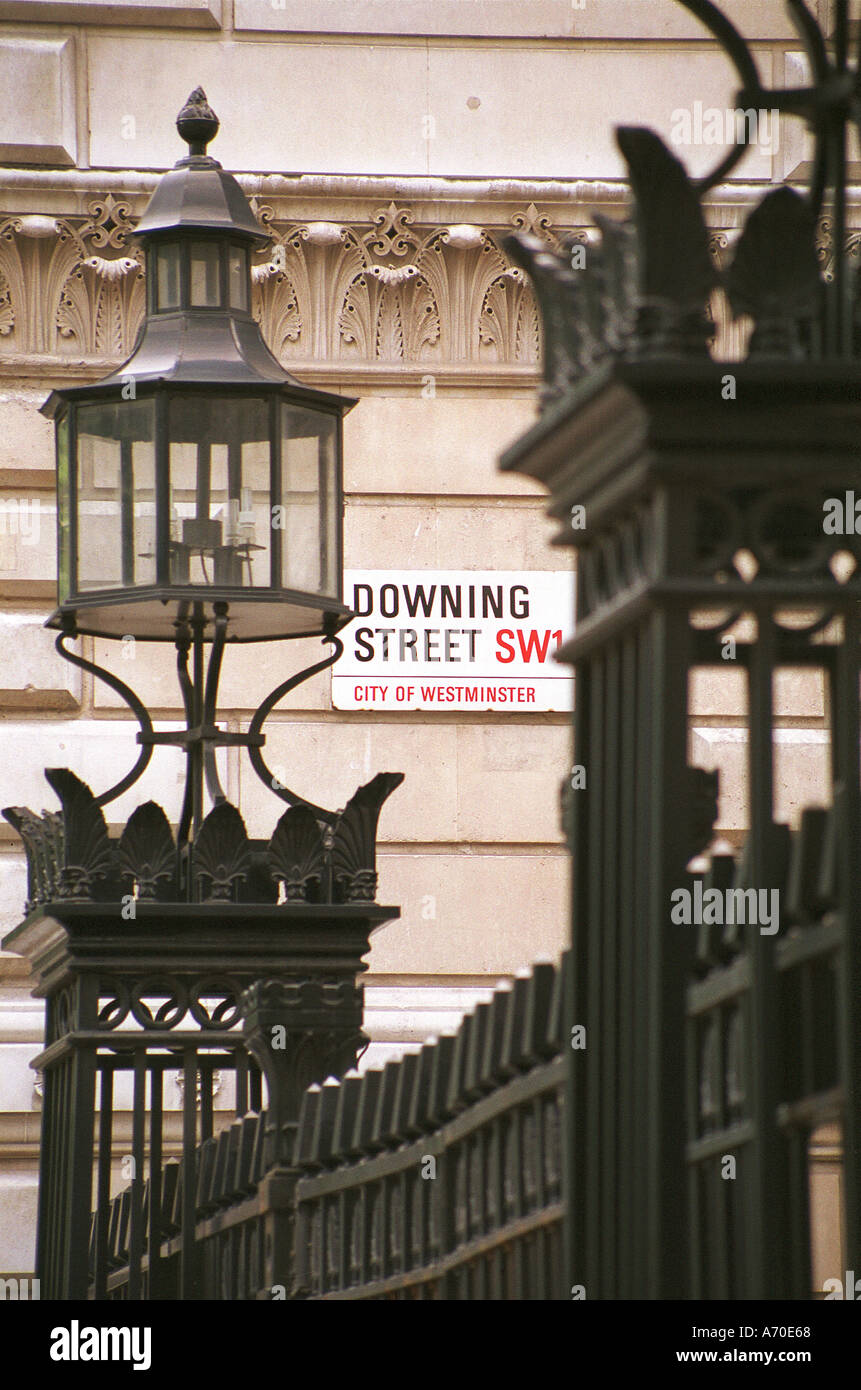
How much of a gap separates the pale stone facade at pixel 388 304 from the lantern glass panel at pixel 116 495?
4106 mm

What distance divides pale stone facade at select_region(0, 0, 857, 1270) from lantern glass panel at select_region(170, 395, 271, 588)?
4148mm

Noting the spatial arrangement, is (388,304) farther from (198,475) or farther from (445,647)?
(198,475)

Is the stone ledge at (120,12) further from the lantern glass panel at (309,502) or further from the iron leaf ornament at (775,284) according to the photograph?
the iron leaf ornament at (775,284)

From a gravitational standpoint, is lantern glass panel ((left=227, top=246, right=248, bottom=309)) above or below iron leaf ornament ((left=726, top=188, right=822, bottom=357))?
above

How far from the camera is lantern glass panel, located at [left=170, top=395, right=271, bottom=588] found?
5.18 m

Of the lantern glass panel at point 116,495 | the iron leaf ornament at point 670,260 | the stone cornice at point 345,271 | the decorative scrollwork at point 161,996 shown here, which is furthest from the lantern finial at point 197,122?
the stone cornice at point 345,271

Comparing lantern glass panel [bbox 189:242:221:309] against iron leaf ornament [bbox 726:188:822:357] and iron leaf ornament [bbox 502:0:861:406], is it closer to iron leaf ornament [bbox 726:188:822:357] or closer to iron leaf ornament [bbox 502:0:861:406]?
iron leaf ornament [bbox 502:0:861:406]

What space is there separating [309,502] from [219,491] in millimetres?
194

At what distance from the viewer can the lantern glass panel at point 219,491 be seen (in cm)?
518

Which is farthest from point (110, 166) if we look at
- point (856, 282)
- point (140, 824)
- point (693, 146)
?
point (856, 282)
